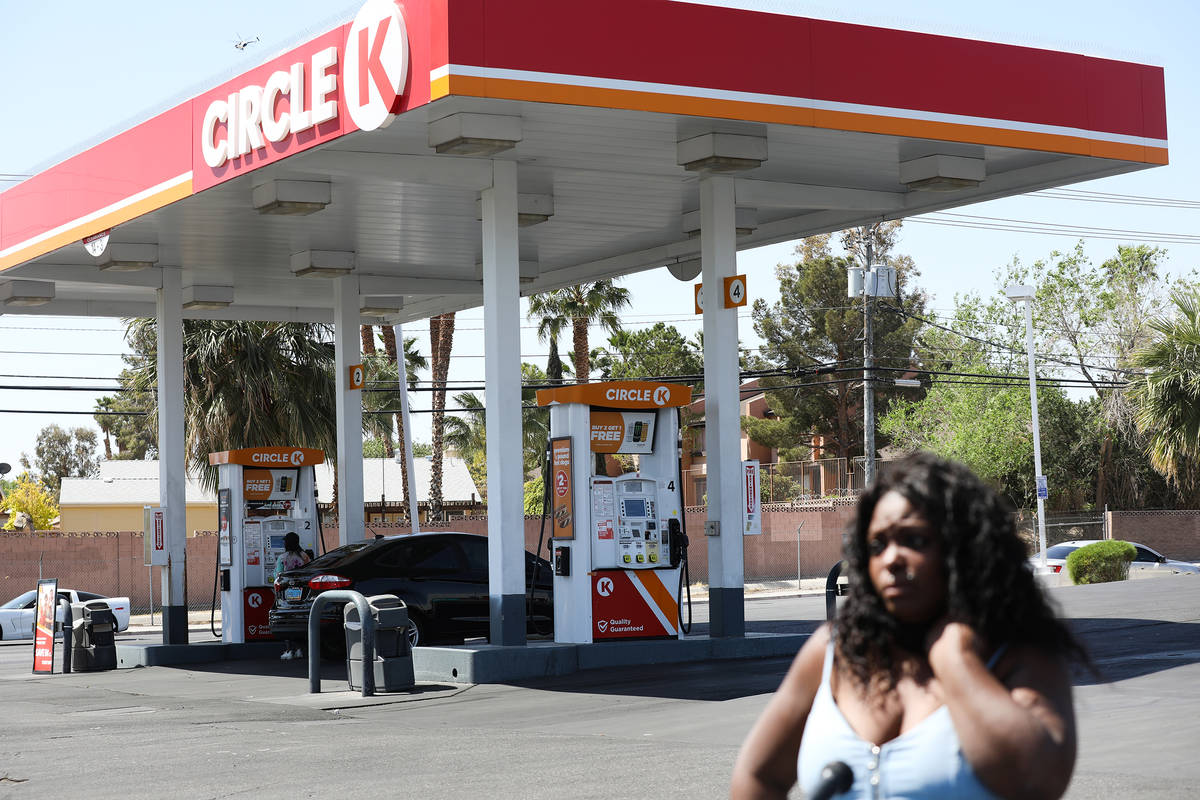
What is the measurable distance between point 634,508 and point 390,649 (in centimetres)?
322

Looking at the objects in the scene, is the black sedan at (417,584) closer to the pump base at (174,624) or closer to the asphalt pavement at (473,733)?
the asphalt pavement at (473,733)

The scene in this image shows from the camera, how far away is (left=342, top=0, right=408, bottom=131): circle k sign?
1324cm

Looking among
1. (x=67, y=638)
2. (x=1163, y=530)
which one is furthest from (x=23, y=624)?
(x=1163, y=530)

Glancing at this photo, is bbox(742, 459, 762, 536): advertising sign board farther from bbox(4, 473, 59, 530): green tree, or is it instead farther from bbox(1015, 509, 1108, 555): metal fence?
bbox(4, 473, 59, 530): green tree

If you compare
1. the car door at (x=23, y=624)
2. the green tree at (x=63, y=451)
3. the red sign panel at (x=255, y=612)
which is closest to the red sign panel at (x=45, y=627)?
the red sign panel at (x=255, y=612)

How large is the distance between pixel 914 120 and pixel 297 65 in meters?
6.35

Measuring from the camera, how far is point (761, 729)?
3.01 metres

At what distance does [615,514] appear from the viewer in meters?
15.5

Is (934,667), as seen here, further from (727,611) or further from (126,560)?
(126,560)

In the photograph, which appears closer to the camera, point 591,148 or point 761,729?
point 761,729

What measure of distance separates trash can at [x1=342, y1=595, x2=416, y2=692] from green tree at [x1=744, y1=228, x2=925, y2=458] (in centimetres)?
5145

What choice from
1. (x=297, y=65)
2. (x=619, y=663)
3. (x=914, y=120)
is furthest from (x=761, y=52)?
(x=619, y=663)

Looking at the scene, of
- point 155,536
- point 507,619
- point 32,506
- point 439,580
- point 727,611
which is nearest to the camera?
Result: point 507,619

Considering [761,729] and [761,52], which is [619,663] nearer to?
[761,52]
